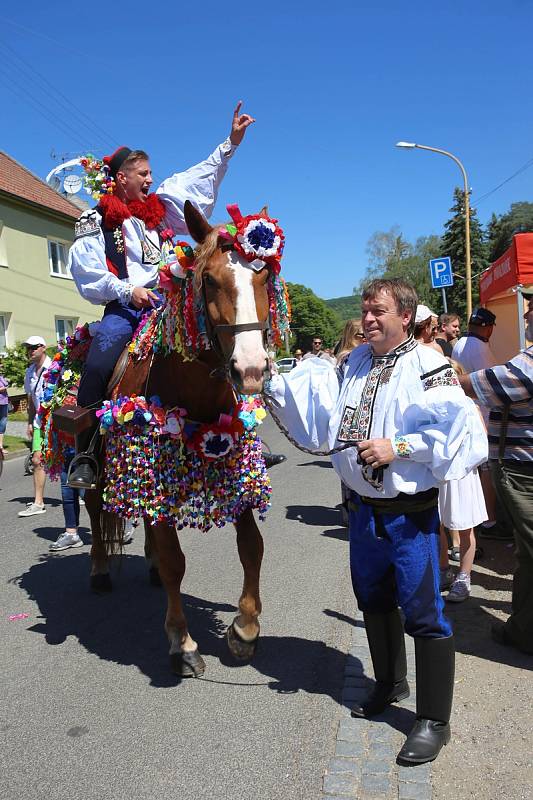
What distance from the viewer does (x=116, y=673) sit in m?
3.82

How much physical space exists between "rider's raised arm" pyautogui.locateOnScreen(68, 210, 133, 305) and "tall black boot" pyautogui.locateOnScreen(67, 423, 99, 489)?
2.94 ft

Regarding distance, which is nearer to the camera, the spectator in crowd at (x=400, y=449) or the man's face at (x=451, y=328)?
the spectator in crowd at (x=400, y=449)

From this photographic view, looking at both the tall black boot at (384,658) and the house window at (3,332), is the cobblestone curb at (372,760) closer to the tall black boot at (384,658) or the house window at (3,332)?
the tall black boot at (384,658)

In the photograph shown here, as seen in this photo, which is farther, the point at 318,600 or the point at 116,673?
the point at 318,600

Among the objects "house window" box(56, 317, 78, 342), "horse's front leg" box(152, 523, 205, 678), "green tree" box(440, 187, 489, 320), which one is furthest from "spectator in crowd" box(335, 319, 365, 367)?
"green tree" box(440, 187, 489, 320)

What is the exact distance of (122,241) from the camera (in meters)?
4.28

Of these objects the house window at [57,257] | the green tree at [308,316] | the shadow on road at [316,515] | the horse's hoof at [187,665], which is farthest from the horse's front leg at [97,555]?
the green tree at [308,316]

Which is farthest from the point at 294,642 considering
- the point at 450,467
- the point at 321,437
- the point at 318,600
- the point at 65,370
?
the point at 65,370

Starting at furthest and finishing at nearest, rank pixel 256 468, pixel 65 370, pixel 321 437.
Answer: pixel 65 370
pixel 256 468
pixel 321 437

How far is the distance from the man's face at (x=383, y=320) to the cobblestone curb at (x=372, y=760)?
71.3 inches

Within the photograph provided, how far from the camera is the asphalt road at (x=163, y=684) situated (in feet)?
9.30

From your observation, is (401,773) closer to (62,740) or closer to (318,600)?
(62,740)

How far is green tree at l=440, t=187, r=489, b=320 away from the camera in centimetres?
4662

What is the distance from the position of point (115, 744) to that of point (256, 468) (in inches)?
61.3
